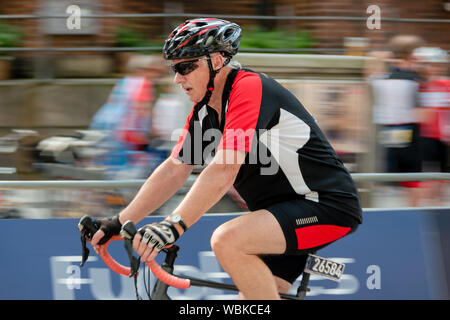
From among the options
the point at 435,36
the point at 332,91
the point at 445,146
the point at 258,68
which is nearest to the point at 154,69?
the point at 258,68

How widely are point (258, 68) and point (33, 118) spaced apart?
521 centimetres

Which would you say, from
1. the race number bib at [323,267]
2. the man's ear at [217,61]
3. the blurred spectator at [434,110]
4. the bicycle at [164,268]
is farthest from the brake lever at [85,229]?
the blurred spectator at [434,110]

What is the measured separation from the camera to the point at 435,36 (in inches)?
404

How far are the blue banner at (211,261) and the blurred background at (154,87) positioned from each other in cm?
13

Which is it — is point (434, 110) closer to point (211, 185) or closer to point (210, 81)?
point (210, 81)

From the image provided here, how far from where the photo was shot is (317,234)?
3.46 meters

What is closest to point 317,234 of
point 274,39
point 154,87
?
point 154,87

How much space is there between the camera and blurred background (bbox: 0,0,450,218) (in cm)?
505

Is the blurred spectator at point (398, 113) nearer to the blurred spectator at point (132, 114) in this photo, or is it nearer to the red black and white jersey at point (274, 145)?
the blurred spectator at point (132, 114)

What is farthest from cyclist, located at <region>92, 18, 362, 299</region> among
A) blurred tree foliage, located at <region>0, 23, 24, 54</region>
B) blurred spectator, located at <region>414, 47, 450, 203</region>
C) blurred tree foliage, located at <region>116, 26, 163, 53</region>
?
blurred tree foliage, located at <region>0, 23, 24, 54</region>

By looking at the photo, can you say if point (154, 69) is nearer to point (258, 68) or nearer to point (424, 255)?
point (258, 68)

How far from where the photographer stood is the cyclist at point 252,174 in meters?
3.26

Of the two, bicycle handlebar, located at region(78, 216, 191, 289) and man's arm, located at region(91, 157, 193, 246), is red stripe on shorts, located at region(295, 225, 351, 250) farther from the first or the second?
man's arm, located at region(91, 157, 193, 246)

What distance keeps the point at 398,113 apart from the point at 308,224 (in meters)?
3.29
